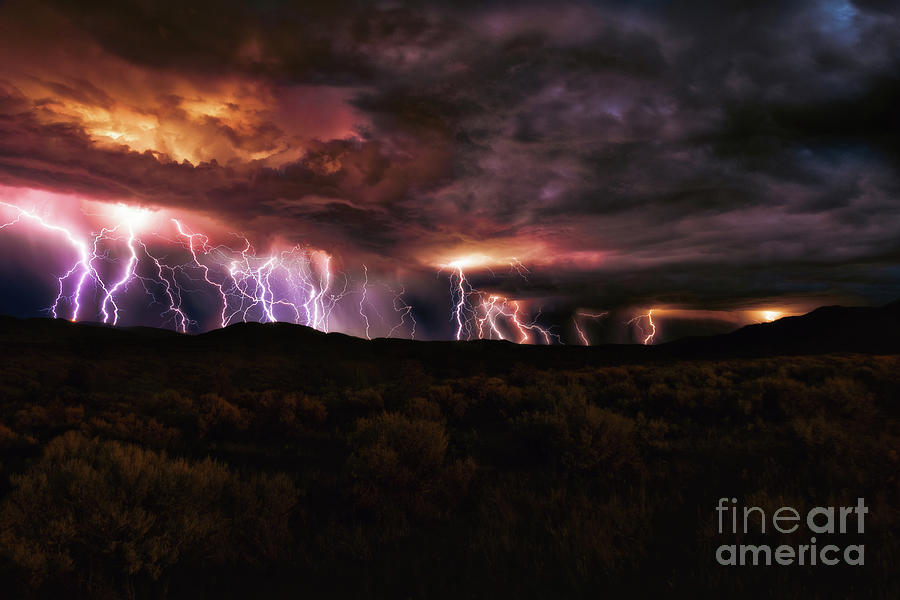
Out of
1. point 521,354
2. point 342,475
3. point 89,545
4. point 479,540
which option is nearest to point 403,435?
point 342,475

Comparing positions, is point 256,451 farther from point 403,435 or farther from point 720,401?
point 720,401

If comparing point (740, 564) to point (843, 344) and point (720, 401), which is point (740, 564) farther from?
point (843, 344)

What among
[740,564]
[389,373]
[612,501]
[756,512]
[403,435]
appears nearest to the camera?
[740,564]

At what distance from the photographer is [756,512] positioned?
452 cm

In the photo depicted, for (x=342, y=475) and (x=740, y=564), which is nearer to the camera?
(x=740, y=564)

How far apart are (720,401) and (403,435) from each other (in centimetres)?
910

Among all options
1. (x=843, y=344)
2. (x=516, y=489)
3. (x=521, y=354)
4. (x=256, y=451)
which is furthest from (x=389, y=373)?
(x=843, y=344)

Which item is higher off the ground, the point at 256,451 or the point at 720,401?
the point at 720,401

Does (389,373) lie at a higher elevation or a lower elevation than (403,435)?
lower

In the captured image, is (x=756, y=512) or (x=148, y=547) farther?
(x=756, y=512)

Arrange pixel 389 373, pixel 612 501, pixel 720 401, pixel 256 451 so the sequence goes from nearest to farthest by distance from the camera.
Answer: pixel 612 501 → pixel 256 451 → pixel 720 401 → pixel 389 373

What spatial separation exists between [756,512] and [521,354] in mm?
74224

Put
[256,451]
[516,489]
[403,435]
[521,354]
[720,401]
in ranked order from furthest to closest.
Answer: [521,354]
[720,401]
[256,451]
[403,435]
[516,489]

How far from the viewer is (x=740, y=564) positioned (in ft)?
12.7
